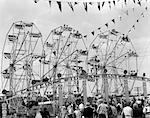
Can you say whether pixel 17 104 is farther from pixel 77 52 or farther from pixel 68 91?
pixel 77 52

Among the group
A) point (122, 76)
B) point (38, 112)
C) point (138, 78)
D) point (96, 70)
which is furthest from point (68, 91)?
point (38, 112)

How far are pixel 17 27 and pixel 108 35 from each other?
47.1 ft

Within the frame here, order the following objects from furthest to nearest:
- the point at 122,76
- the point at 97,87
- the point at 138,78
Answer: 1. the point at 97,87
2. the point at 138,78
3. the point at 122,76

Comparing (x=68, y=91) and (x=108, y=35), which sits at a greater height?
(x=108, y=35)

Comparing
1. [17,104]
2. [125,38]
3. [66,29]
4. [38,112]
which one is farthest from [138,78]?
[38,112]

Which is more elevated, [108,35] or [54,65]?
[108,35]

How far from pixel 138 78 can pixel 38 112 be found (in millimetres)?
30367

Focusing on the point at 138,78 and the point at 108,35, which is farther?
the point at 108,35

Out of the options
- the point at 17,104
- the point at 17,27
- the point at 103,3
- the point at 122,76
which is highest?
the point at 17,27

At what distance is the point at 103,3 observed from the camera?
1956 cm

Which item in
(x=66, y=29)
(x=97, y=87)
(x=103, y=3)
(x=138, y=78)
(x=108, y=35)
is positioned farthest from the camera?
(x=97, y=87)

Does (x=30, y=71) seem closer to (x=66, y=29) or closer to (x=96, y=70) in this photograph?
(x=66, y=29)

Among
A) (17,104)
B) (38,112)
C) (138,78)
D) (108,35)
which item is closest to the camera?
(38,112)

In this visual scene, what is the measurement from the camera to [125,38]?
1882 inches
